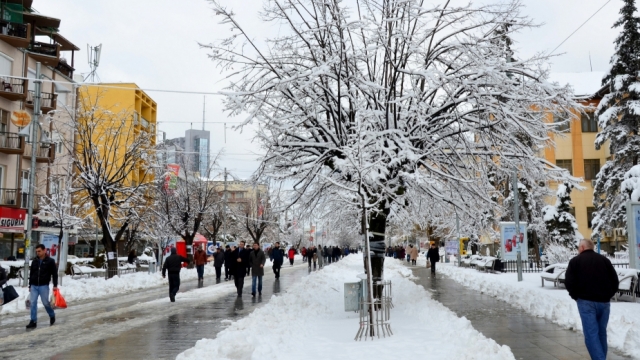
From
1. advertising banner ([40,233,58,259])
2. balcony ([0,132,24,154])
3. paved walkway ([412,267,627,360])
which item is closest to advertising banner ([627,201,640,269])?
paved walkway ([412,267,627,360])

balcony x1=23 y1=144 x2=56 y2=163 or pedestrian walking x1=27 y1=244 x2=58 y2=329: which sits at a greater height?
balcony x1=23 y1=144 x2=56 y2=163

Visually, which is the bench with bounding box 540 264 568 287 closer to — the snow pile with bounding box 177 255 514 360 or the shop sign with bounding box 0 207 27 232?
the snow pile with bounding box 177 255 514 360

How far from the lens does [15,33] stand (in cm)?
3450

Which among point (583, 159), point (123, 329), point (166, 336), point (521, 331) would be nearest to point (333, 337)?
point (166, 336)

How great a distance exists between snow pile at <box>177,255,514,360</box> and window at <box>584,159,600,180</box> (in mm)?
47770

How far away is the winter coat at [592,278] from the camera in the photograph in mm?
7469

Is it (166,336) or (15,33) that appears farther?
(15,33)

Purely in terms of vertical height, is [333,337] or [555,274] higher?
[555,274]

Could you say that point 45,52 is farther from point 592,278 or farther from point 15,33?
point 592,278

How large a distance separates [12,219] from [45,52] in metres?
Answer: 11.7

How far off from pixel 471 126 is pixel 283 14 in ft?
17.3

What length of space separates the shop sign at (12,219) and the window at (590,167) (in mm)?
49300

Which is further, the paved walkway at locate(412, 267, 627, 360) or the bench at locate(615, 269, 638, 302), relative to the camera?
the bench at locate(615, 269, 638, 302)

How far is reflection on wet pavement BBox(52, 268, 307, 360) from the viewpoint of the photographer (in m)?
9.30
